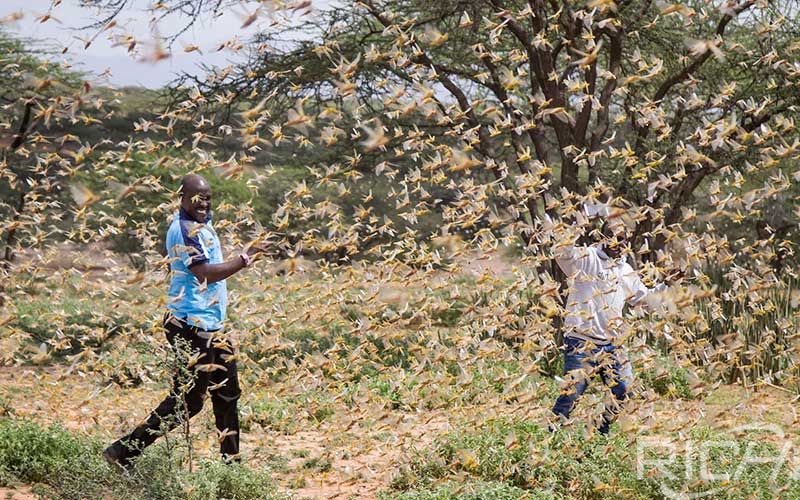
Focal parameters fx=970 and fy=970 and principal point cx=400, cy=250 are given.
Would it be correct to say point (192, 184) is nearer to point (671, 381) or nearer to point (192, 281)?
point (192, 281)

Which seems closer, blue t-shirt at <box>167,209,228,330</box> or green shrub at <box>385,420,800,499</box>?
blue t-shirt at <box>167,209,228,330</box>

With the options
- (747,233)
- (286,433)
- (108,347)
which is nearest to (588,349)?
(286,433)

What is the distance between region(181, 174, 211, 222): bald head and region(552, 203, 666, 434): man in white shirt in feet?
7.01

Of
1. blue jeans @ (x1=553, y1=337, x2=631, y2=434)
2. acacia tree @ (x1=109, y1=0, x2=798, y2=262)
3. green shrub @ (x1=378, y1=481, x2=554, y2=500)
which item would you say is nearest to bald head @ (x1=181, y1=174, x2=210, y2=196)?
green shrub @ (x1=378, y1=481, x2=554, y2=500)

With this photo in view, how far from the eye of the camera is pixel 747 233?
17.0 m

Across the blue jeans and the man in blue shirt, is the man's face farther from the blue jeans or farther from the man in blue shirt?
the blue jeans

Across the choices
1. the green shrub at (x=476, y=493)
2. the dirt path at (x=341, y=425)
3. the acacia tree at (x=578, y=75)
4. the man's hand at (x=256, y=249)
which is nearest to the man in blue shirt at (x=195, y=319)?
the man's hand at (x=256, y=249)

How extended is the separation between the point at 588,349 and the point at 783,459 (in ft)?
4.54

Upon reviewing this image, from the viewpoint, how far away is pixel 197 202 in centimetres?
549

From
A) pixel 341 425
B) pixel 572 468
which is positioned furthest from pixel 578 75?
pixel 572 468

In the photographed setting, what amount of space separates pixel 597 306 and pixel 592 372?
1.77 ft

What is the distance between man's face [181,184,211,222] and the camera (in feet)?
18.0

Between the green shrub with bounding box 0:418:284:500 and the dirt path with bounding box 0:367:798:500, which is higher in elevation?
the green shrub with bounding box 0:418:284:500

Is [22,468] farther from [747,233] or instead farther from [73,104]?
[747,233]
